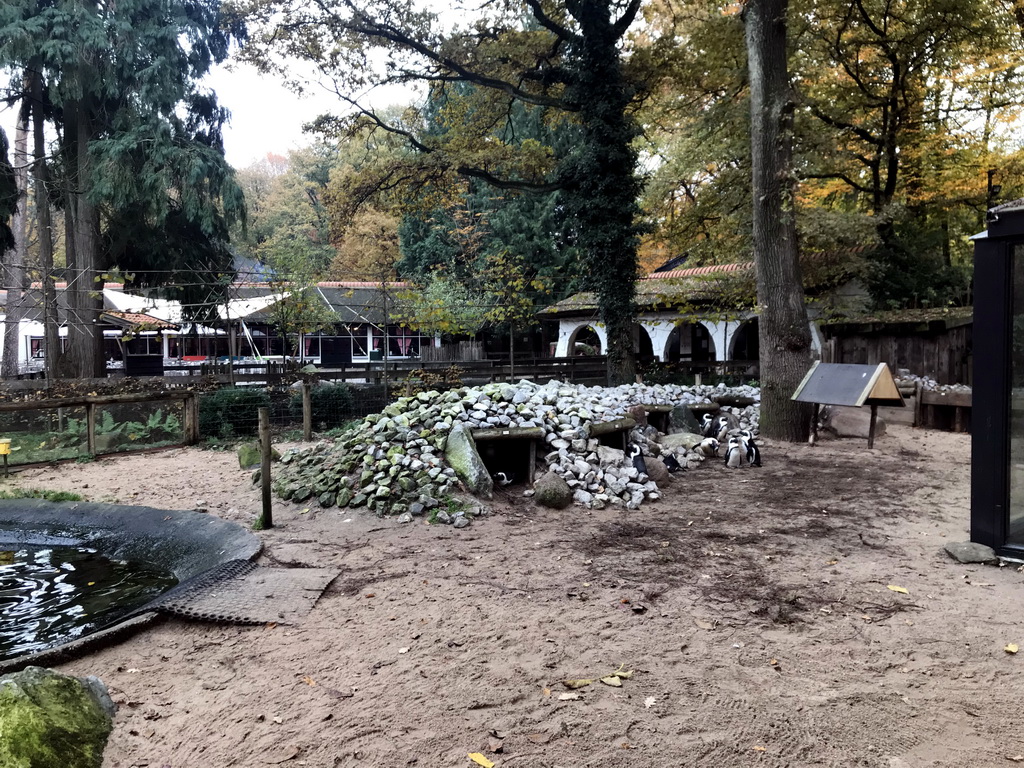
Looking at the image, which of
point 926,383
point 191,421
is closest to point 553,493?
point 191,421

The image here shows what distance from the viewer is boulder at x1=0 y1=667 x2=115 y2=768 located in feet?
7.68

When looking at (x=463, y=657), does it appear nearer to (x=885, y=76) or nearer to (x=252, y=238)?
(x=885, y=76)

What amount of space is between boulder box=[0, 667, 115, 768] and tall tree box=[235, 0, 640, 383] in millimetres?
12787

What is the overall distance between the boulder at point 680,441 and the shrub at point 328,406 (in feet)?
19.3

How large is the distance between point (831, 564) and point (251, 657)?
3965 millimetres

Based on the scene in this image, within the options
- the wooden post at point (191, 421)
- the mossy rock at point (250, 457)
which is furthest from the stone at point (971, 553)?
the wooden post at point (191, 421)

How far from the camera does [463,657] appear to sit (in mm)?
3523

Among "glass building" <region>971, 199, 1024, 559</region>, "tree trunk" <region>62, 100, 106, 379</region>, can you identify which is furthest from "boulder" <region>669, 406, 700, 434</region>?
"tree trunk" <region>62, 100, 106, 379</region>

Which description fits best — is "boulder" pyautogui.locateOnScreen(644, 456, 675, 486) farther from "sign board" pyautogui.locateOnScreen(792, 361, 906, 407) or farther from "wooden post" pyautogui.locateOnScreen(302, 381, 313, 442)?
"wooden post" pyautogui.locateOnScreen(302, 381, 313, 442)

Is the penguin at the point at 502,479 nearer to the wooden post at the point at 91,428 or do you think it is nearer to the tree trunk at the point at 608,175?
the wooden post at the point at 91,428

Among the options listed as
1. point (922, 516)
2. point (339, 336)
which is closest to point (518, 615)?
point (922, 516)

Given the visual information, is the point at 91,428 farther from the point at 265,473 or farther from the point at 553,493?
the point at 553,493

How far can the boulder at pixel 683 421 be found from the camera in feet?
34.0

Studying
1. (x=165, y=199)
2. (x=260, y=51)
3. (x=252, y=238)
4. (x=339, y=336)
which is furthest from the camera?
(x=252, y=238)
